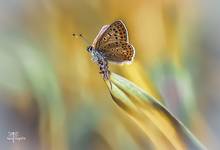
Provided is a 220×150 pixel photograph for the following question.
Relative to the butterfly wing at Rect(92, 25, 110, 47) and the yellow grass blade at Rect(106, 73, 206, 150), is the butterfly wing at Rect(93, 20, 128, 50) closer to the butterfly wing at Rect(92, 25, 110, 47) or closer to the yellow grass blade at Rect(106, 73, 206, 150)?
the butterfly wing at Rect(92, 25, 110, 47)

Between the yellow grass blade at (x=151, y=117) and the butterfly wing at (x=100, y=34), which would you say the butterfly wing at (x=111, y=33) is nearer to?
the butterfly wing at (x=100, y=34)

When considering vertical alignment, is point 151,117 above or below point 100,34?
below

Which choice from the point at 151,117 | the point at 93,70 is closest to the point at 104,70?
the point at 93,70

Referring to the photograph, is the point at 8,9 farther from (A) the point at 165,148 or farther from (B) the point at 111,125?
(A) the point at 165,148

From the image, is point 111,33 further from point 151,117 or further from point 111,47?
point 151,117

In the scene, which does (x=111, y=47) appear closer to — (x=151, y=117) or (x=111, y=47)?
(x=111, y=47)

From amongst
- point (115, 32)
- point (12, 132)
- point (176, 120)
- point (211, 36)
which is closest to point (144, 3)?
point (115, 32)
